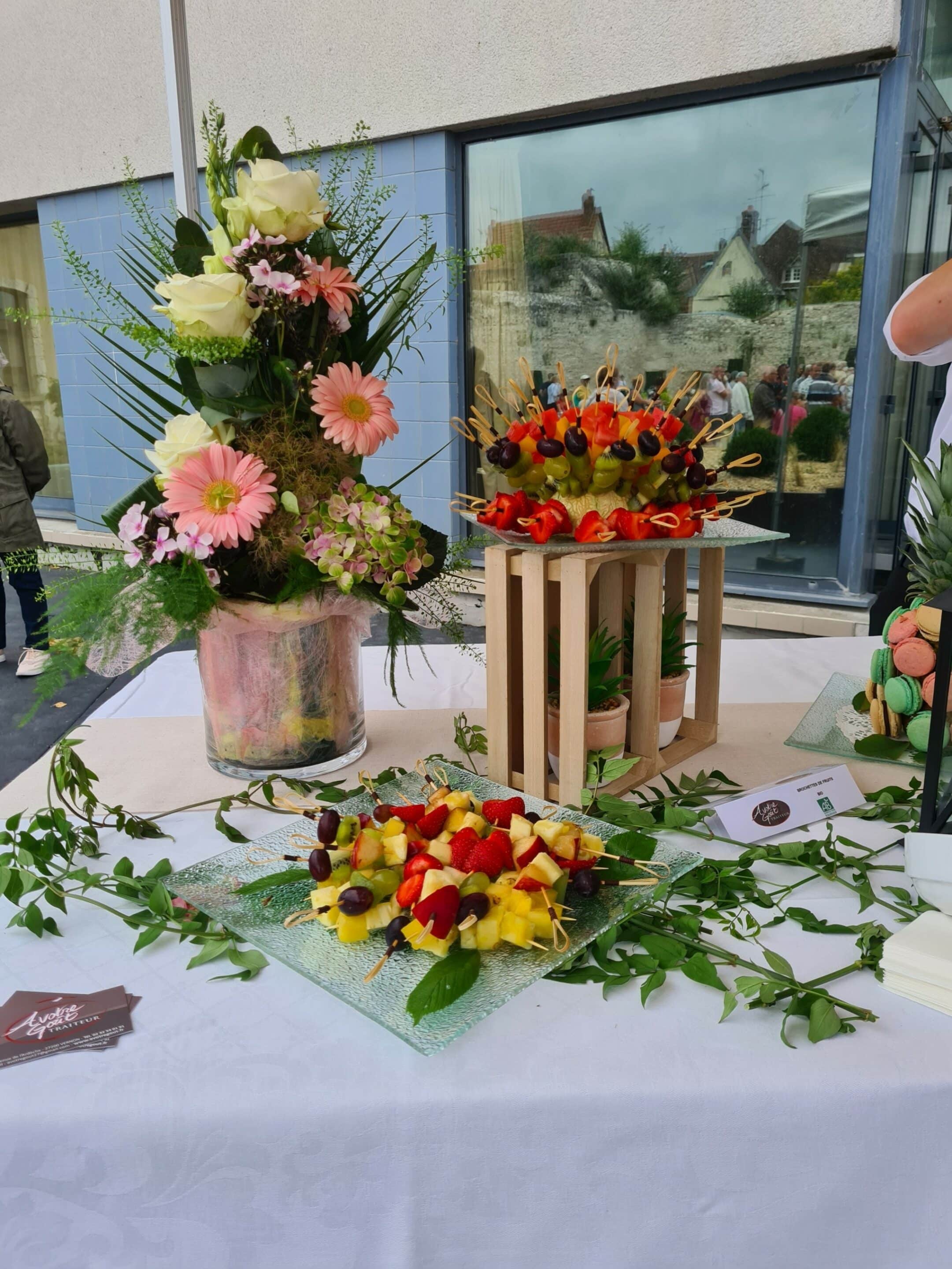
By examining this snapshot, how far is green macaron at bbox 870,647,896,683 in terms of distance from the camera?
108cm

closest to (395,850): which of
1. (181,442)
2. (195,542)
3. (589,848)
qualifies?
(589,848)

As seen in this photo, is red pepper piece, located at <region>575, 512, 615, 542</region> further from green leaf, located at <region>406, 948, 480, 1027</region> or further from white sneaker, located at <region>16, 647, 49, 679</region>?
white sneaker, located at <region>16, 647, 49, 679</region>

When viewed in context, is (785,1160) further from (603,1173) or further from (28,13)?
(28,13)

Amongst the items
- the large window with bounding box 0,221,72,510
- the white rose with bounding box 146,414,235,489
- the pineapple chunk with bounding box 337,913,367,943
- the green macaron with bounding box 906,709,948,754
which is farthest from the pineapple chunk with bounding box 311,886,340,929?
the large window with bounding box 0,221,72,510

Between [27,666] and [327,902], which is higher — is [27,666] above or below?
below

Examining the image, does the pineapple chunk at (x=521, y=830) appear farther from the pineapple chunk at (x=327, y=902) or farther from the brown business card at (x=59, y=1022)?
the brown business card at (x=59, y=1022)

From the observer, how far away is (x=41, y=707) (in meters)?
2.72

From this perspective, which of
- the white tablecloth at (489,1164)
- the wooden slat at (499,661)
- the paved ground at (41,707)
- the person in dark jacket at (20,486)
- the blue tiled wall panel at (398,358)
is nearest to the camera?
the white tablecloth at (489,1164)

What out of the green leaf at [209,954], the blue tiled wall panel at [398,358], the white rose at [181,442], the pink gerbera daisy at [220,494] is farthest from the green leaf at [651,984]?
the blue tiled wall panel at [398,358]

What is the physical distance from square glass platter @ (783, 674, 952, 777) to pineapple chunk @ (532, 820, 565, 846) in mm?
459

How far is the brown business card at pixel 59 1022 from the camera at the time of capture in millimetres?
642

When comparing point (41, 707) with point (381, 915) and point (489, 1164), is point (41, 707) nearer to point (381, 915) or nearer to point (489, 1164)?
point (381, 915)

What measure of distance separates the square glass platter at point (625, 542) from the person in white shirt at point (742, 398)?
2823 millimetres

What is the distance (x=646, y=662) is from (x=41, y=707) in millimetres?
2203
